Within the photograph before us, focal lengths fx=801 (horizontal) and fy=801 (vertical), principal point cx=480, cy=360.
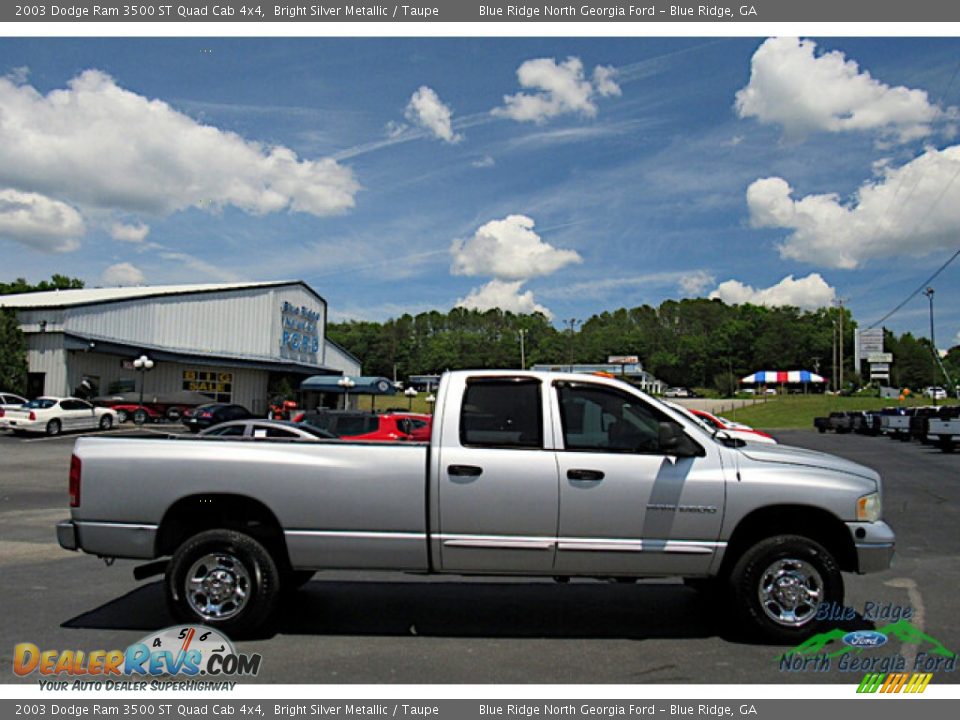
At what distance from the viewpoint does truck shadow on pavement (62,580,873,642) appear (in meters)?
6.14

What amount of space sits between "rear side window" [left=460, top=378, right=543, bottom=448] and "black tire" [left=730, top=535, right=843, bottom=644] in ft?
5.72

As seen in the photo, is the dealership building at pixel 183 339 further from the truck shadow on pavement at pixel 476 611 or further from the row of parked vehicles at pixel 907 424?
the truck shadow on pavement at pixel 476 611

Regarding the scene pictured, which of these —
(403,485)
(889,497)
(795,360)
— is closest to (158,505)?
(403,485)

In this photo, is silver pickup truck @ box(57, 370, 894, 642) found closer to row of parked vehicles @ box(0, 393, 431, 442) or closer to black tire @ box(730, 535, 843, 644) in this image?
black tire @ box(730, 535, 843, 644)

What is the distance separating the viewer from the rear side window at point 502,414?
585cm

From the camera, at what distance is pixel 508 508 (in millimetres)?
5656

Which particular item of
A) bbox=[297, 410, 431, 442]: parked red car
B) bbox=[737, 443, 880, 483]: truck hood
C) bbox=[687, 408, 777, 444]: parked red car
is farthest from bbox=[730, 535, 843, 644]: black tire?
bbox=[297, 410, 431, 442]: parked red car

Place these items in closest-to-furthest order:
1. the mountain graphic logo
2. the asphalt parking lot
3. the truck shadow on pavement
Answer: the asphalt parking lot → the mountain graphic logo → the truck shadow on pavement

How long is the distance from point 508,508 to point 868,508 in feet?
8.55

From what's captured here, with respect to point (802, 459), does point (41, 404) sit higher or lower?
higher

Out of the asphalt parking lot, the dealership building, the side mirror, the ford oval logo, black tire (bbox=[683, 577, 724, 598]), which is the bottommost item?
the asphalt parking lot

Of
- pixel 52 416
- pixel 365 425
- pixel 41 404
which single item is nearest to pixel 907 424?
pixel 365 425

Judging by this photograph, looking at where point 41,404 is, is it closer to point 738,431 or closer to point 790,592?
point 738,431

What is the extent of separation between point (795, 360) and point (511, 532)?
520 ft
